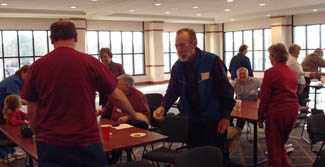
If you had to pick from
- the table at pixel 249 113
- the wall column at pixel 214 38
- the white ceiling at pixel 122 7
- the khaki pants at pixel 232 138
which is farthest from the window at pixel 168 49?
the khaki pants at pixel 232 138

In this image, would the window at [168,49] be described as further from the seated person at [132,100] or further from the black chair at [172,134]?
the black chair at [172,134]

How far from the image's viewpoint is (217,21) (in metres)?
18.8

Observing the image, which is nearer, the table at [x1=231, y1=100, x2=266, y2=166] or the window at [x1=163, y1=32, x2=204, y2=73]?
the table at [x1=231, y1=100, x2=266, y2=166]

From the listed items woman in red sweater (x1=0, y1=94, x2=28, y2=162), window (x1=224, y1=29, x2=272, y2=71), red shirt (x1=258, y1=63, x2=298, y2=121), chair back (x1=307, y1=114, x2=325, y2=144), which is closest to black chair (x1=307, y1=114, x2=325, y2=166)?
chair back (x1=307, y1=114, x2=325, y2=144)

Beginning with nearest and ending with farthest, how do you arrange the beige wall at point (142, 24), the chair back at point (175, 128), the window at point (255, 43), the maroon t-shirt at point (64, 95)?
1. the maroon t-shirt at point (64, 95)
2. the chair back at point (175, 128)
3. the beige wall at point (142, 24)
4. the window at point (255, 43)

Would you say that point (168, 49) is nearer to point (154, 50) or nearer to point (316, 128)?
point (154, 50)

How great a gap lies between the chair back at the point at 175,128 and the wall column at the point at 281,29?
45.3 feet

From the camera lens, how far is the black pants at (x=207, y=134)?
292 cm

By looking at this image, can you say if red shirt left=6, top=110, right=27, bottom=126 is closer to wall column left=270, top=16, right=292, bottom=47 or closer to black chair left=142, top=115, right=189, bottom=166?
black chair left=142, top=115, right=189, bottom=166

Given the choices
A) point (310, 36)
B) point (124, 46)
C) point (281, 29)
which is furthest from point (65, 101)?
point (310, 36)

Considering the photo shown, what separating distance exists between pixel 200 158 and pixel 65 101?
960 mm

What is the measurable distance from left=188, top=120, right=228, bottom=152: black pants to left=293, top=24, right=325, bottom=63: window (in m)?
15.0

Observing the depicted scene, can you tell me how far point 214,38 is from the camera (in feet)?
65.4

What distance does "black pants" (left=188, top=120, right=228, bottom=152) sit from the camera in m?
2.92
